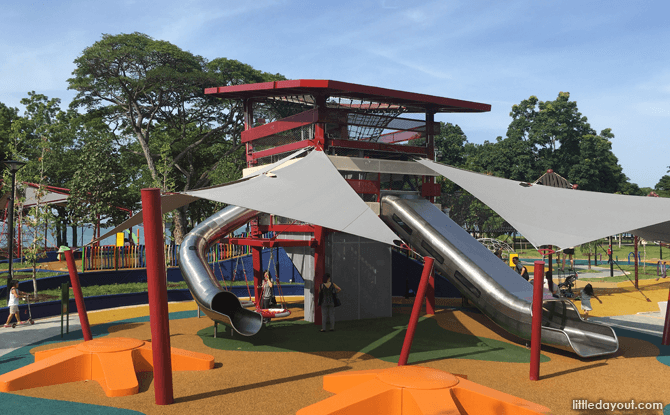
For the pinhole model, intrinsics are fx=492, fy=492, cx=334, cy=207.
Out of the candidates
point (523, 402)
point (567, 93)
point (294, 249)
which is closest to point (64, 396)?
point (523, 402)

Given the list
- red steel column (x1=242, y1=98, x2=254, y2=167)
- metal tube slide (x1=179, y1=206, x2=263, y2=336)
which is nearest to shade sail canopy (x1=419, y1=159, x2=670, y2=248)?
metal tube slide (x1=179, y1=206, x2=263, y2=336)

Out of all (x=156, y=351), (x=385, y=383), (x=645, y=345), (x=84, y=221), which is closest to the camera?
(x=385, y=383)

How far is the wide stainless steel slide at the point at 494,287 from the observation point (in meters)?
12.9

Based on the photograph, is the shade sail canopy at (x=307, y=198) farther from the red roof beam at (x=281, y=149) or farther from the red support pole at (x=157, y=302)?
the red roof beam at (x=281, y=149)

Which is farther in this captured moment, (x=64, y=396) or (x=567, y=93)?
(x=567, y=93)

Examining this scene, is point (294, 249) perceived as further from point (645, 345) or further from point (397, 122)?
point (645, 345)

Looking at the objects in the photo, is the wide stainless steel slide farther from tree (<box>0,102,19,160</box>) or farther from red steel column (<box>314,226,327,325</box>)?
tree (<box>0,102,19,160</box>)

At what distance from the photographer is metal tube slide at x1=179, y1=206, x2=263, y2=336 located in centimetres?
1348

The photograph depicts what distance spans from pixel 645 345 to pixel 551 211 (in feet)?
19.6

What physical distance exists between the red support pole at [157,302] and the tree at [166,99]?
27579 millimetres

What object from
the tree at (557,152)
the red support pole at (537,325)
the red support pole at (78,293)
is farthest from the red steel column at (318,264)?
the tree at (557,152)

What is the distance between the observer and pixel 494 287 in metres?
13.8

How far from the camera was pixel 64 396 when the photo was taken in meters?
9.62

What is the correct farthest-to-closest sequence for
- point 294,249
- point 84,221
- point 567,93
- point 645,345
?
point 567,93 < point 84,221 < point 294,249 < point 645,345
